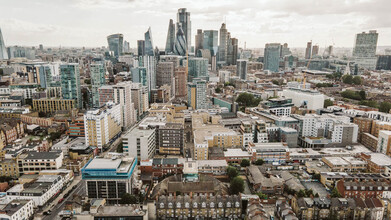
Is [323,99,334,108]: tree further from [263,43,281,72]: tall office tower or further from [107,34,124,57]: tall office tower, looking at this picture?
[107,34,124,57]: tall office tower

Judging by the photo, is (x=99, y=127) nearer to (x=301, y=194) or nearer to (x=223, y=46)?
(x=301, y=194)

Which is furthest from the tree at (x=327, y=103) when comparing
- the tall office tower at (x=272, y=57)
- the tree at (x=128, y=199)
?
the tall office tower at (x=272, y=57)

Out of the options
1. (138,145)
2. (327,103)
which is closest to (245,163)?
(138,145)

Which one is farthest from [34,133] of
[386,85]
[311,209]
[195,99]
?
[386,85]

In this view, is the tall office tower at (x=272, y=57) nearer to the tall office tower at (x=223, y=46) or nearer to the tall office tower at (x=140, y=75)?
the tall office tower at (x=223, y=46)

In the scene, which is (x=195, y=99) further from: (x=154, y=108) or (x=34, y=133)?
(x=34, y=133)

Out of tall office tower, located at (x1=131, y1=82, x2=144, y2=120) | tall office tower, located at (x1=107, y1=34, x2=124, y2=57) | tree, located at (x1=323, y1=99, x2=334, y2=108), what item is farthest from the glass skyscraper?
tree, located at (x1=323, y1=99, x2=334, y2=108)
